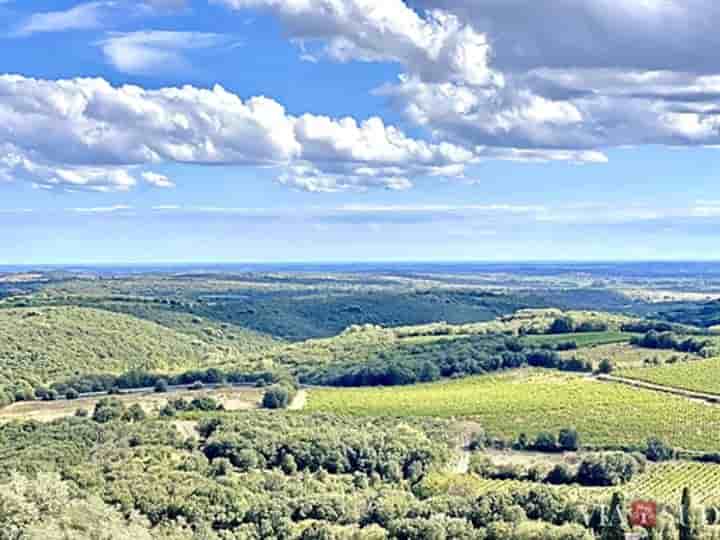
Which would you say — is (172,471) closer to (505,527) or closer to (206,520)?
(206,520)

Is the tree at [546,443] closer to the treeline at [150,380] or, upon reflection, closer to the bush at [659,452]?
the bush at [659,452]

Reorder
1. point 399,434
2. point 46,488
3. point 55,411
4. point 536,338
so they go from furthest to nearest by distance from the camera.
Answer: point 536,338
point 55,411
point 399,434
point 46,488

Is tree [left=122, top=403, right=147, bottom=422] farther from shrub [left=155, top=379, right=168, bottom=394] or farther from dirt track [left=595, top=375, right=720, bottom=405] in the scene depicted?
dirt track [left=595, top=375, right=720, bottom=405]

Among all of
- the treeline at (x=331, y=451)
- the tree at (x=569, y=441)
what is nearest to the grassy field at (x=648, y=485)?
the treeline at (x=331, y=451)

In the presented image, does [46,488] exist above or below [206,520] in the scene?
above

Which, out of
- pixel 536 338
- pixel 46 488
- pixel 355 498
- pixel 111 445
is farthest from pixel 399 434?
pixel 536 338

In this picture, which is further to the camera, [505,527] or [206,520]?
[206,520]
